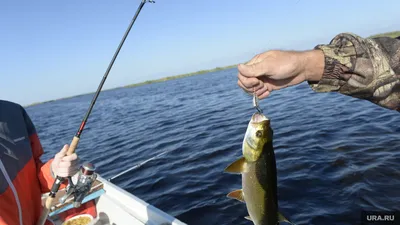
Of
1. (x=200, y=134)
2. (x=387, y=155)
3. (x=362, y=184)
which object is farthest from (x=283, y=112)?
(x=362, y=184)

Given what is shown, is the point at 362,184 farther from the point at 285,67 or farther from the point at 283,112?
the point at 283,112

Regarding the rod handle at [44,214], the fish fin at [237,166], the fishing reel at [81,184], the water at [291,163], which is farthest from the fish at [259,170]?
the water at [291,163]

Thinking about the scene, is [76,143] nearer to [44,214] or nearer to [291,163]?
[44,214]

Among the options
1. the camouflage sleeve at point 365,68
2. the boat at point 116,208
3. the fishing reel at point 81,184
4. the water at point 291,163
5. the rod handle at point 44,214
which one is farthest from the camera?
the water at point 291,163

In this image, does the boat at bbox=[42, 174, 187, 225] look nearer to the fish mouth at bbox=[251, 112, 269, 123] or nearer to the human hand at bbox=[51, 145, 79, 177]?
the human hand at bbox=[51, 145, 79, 177]

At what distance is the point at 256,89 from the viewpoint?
316 cm

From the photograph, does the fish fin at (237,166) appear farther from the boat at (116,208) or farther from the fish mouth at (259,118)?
the boat at (116,208)

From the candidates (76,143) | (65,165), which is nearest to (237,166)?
(65,165)

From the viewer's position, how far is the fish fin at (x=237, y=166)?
116 inches

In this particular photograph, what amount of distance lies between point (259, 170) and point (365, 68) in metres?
1.55

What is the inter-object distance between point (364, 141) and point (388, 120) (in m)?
3.03

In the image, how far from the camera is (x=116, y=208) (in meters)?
6.62

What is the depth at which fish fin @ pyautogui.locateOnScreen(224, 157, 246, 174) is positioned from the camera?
116 inches

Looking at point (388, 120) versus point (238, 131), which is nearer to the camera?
point (388, 120)
